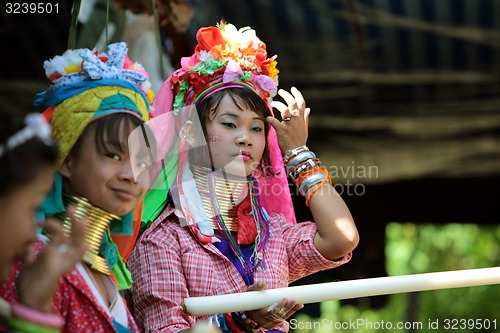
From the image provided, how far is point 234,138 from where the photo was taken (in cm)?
306

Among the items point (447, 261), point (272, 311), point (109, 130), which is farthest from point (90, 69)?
point (447, 261)

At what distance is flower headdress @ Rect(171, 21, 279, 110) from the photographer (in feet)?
10.4

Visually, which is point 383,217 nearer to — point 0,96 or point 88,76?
point 0,96

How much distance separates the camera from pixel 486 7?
4734 millimetres

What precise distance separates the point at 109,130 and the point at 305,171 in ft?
3.02

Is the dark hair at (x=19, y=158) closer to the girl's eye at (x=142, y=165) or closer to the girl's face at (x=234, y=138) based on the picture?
the girl's eye at (x=142, y=165)

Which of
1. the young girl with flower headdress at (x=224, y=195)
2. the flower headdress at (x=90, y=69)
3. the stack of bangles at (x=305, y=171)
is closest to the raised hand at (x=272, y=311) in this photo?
the young girl with flower headdress at (x=224, y=195)

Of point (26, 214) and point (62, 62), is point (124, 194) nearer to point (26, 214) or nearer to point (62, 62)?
point (62, 62)

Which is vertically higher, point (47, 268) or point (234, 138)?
point (234, 138)

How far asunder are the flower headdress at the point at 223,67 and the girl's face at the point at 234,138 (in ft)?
0.34

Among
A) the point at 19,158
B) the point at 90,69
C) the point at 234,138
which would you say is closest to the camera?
the point at 19,158

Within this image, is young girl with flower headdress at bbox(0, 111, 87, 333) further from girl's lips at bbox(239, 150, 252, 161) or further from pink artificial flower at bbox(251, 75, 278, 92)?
pink artificial flower at bbox(251, 75, 278, 92)

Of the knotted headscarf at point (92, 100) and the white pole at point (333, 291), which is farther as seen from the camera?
the white pole at point (333, 291)

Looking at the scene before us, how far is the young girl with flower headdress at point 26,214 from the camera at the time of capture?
1834 millimetres
